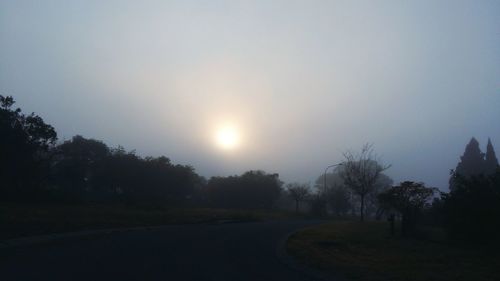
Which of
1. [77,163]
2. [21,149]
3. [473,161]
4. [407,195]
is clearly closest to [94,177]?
[77,163]

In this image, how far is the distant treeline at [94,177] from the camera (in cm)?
4822

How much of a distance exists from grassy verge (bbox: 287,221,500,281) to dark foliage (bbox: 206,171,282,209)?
56671 mm

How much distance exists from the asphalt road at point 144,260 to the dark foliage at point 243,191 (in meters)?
59.9

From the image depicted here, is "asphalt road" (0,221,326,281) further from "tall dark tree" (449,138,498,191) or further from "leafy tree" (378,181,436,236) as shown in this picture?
"tall dark tree" (449,138,498,191)

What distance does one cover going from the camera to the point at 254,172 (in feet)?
286

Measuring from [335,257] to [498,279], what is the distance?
5.54 meters

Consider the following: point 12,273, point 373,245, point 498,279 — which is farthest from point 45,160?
point 498,279

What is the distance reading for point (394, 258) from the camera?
1773cm

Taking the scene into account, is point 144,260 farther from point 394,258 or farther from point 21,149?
point 21,149

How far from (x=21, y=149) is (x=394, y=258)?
4117 centimetres

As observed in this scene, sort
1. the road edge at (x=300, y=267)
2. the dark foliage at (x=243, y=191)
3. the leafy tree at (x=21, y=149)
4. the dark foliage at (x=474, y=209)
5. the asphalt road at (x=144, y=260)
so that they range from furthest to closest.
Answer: the dark foliage at (x=243, y=191) → the leafy tree at (x=21, y=149) → the dark foliage at (x=474, y=209) → the road edge at (x=300, y=267) → the asphalt road at (x=144, y=260)

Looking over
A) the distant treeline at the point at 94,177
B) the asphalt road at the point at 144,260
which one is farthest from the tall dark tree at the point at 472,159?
the asphalt road at the point at 144,260

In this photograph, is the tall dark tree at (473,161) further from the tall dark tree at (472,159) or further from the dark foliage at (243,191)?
the dark foliage at (243,191)

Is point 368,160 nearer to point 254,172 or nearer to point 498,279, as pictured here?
point 254,172
